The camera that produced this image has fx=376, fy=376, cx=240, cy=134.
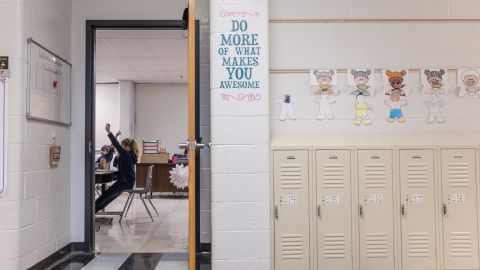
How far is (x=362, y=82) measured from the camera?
2939 millimetres

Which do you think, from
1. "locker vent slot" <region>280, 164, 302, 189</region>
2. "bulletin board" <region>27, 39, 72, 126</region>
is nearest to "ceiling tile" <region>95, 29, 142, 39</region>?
"bulletin board" <region>27, 39, 72, 126</region>

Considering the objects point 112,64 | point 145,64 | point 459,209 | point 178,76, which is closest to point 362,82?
point 459,209

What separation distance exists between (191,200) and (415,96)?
194cm

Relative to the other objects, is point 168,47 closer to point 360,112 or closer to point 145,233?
point 145,233

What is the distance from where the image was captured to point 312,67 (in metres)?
2.96

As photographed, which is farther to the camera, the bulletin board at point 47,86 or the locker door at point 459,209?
the bulletin board at point 47,86

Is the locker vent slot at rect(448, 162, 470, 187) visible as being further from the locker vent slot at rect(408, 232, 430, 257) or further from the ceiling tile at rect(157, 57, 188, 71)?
the ceiling tile at rect(157, 57, 188, 71)

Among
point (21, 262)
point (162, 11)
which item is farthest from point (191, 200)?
point (162, 11)

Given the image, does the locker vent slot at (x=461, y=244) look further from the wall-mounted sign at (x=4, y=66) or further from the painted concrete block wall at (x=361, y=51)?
the wall-mounted sign at (x=4, y=66)

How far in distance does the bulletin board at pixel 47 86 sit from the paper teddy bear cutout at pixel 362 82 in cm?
242

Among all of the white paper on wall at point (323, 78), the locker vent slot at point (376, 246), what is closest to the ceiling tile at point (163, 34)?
the white paper on wall at point (323, 78)

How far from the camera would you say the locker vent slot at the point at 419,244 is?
2.64 meters

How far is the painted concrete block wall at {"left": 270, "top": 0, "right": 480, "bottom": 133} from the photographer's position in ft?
9.71

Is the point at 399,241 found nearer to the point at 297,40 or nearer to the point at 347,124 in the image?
the point at 347,124
